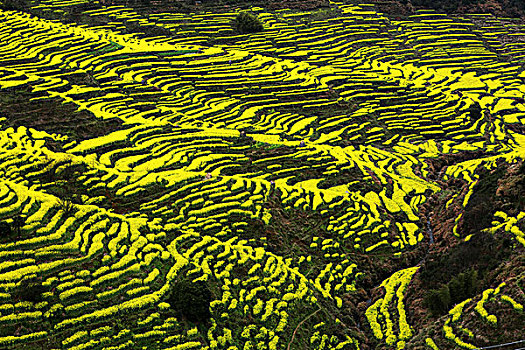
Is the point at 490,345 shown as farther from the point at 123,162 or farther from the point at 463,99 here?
the point at 463,99

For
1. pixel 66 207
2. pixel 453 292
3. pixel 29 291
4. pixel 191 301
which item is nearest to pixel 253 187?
pixel 191 301

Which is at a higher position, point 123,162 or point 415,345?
point 123,162

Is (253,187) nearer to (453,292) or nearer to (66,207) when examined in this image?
(66,207)

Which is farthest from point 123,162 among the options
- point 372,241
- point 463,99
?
point 463,99

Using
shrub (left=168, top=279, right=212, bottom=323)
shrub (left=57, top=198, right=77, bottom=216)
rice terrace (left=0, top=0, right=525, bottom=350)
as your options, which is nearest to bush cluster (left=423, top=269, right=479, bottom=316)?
rice terrace (left=0, top=0, right=525, bottom=350)

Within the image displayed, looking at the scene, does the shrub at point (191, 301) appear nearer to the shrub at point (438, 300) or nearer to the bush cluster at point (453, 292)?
the shrub at point (438, 300)

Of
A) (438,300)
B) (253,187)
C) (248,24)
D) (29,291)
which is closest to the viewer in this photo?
(29,291)

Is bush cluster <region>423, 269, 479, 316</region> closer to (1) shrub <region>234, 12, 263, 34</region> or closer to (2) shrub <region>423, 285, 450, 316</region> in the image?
(2) shrub <region>423, 285, 450, 316</region>
